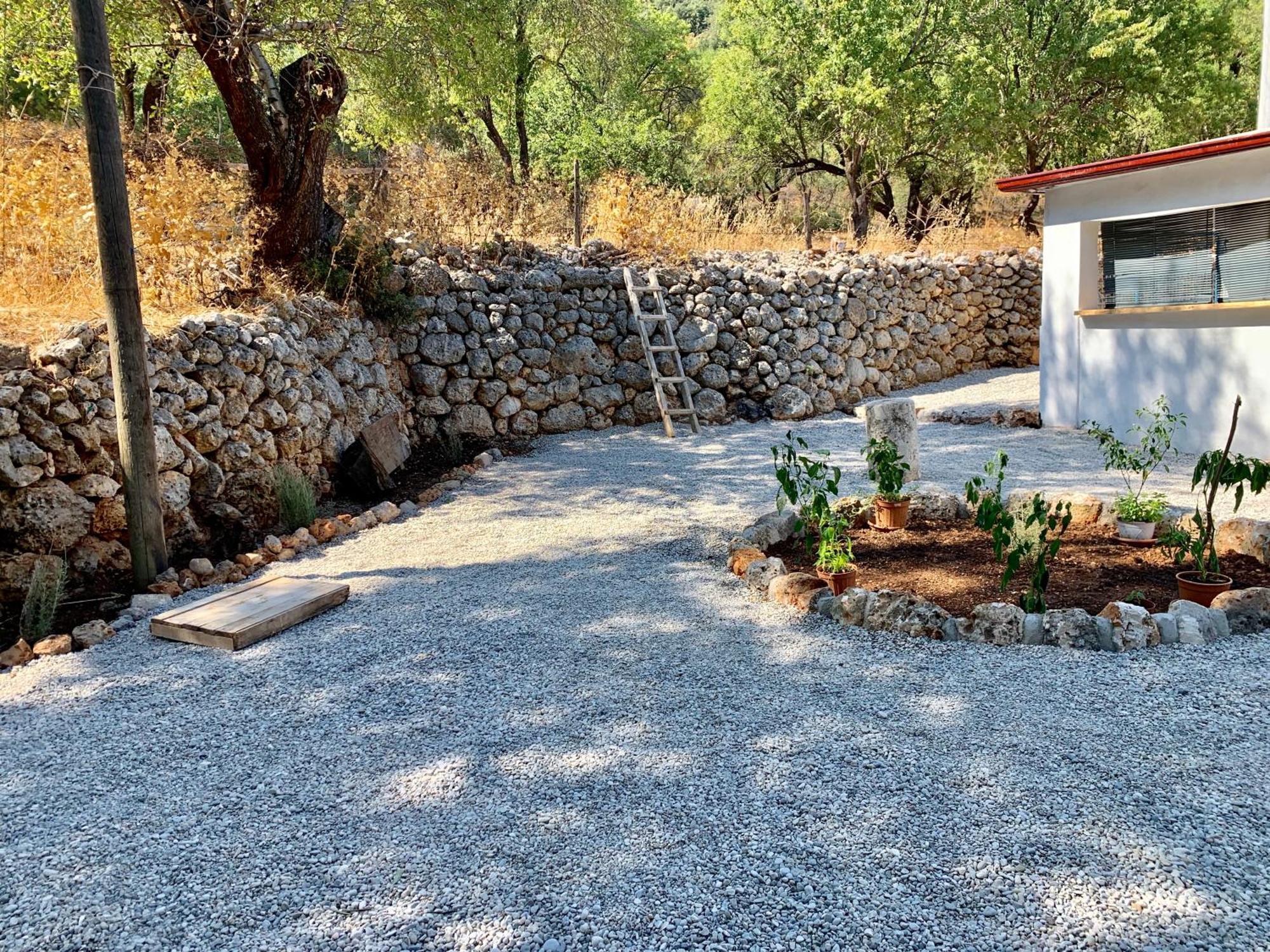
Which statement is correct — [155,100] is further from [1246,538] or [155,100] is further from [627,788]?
[1246,538]

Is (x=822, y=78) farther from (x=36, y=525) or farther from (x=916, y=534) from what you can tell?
(x=36, y=525)

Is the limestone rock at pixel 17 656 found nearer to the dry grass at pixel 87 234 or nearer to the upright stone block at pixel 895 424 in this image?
the dry grass at pixel 87 234

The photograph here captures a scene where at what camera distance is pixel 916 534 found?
5.89 meters

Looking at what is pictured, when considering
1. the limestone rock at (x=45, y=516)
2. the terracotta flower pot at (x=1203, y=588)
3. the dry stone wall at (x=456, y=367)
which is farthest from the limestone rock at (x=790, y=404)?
the limestone rock at (x=45, y=516)

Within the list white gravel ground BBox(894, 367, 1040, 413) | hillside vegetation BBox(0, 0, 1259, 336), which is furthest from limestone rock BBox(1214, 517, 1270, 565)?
hillside vegetation BBox(0, 0, 1259, 336)

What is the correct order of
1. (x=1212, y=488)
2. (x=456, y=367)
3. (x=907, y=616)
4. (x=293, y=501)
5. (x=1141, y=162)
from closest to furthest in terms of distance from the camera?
(x=907, y=616) < (x=1212, y=488) < (x=293, y=501) < (x=1141, y=162) < (x=456, y=367)

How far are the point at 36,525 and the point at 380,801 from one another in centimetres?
337

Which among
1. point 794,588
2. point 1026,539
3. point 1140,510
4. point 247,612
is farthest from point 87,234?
point 1140,510

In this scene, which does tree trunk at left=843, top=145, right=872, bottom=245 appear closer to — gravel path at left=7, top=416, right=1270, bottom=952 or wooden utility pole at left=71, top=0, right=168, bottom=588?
wooden utility pole at left=71, top=0, right=168, bottom=588

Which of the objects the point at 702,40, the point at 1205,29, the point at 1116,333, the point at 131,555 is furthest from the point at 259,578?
the point at 702,40

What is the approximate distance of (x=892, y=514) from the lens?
5.97 metres

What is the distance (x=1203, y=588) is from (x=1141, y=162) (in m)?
5.62

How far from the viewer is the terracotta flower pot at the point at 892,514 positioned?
596cm

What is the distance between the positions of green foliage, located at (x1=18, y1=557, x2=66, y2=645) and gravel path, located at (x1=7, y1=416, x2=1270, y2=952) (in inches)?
15.5
